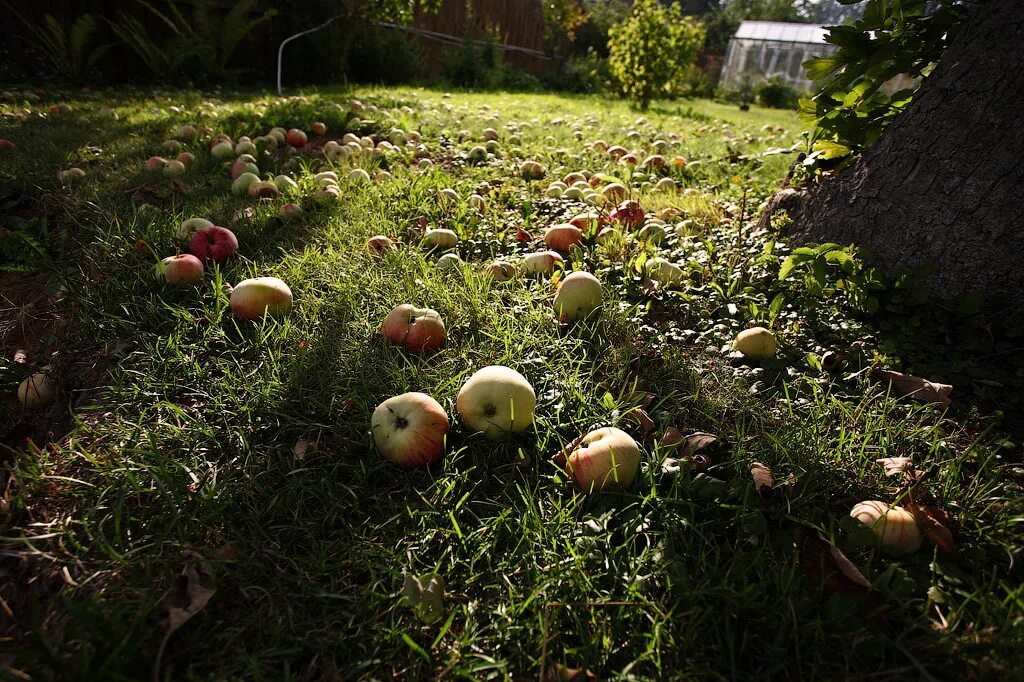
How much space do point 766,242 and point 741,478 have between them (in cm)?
164

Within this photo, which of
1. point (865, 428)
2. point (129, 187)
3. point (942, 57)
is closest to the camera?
point (865, 428)

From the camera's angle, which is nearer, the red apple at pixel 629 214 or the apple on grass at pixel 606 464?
the apple on grass at pixel 606 464

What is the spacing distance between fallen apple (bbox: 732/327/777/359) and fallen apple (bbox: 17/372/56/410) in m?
2.40

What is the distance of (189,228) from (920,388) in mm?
3088

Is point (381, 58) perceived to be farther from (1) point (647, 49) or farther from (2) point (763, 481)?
(2) point (763, 481)

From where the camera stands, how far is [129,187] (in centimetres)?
313

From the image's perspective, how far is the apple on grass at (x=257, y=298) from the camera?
2006mm

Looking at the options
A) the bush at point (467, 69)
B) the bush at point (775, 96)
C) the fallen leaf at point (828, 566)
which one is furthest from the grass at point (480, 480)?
the bush at point (775, 96)

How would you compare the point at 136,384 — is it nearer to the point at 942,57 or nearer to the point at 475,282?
the point at 475,282

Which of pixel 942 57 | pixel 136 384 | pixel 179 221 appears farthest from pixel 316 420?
pixel 942 57

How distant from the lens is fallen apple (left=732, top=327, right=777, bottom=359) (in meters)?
1.95

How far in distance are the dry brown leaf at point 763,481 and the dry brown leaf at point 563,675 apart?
69cm

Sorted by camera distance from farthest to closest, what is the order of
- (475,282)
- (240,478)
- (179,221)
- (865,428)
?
(179,221), (475,282), (865,428), (240,478)

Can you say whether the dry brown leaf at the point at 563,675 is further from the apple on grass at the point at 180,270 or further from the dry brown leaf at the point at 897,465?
the apple on grass at the point at 180,270
